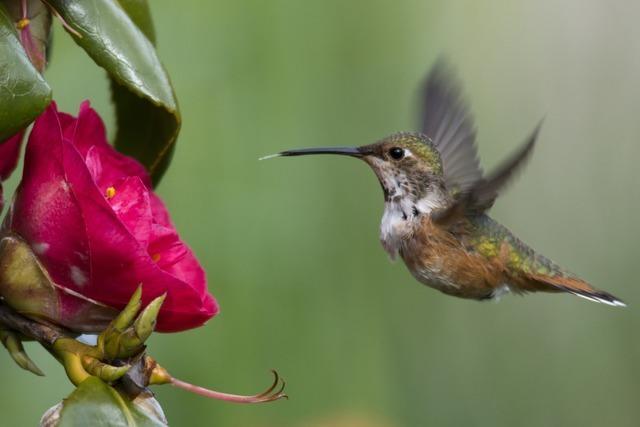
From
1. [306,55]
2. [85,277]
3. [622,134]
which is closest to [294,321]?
[306,55]

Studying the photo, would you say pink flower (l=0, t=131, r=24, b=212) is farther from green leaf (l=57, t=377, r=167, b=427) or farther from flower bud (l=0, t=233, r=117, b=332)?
green leaf (l=57, t=377, r=167, b=427)

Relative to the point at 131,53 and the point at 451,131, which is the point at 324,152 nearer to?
the point at 451,131

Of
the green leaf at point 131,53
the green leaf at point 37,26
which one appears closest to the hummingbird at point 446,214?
the green leaf at point 131,53

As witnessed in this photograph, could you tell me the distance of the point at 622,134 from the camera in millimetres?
3049

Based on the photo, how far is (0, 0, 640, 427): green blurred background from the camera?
2.40 meters

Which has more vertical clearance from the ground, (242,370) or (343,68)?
(343,68)

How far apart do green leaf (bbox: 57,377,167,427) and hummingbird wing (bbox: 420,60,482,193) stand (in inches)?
38.0

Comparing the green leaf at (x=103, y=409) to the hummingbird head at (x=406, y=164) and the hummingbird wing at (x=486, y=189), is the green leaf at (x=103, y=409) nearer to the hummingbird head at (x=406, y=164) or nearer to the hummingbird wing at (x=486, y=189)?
the hummingbird wing at (x=486, y=189)

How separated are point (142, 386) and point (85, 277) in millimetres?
121

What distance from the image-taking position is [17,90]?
95 cm

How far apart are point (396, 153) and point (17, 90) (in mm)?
991

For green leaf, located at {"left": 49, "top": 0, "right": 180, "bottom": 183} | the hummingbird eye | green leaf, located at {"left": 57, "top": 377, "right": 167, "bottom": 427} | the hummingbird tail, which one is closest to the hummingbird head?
the hummingbird eye

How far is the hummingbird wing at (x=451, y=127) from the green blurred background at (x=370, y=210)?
652mm

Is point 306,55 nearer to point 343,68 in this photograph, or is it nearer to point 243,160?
point 343,68
